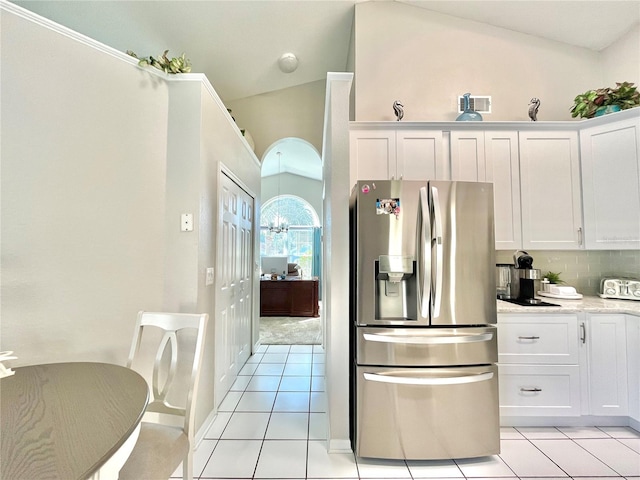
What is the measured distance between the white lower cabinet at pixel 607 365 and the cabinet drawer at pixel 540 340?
12cm

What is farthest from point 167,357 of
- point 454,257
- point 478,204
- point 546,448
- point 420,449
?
point 546,448

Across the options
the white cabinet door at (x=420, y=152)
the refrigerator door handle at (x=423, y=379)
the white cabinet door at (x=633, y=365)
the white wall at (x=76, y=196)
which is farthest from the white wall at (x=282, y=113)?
the white cabinet door at (x=633, y=365)

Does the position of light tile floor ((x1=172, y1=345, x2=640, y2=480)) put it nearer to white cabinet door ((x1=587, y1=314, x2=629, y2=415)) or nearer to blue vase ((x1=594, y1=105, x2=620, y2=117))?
white cabinet door ((x1=587, y1=314, x2=629, y2=415))

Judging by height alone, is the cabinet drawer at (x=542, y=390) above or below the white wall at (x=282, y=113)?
below

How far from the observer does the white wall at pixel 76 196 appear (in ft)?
4.84

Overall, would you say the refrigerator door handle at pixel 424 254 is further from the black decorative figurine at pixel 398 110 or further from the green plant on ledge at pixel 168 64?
the green plant on ledge at pixel 168 64

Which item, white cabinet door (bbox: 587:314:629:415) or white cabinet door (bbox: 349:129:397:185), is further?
white cabinet door (bbox: 349:129:397:185)

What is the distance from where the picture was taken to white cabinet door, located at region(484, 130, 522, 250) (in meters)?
2.54

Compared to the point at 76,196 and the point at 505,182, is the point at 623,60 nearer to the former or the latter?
the point at 505,182

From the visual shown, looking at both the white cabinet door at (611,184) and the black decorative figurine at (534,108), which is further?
the black decorative figurine at (534,108)

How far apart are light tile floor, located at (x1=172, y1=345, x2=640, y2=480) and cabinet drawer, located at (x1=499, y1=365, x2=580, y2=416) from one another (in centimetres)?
16

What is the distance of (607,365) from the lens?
211cm

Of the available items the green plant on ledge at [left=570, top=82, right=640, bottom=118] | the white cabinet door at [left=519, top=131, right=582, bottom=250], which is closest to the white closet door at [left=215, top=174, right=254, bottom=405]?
the white cabinet door at [left=519, top=131, right=582, bottom=250]

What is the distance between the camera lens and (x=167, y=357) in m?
1.97
